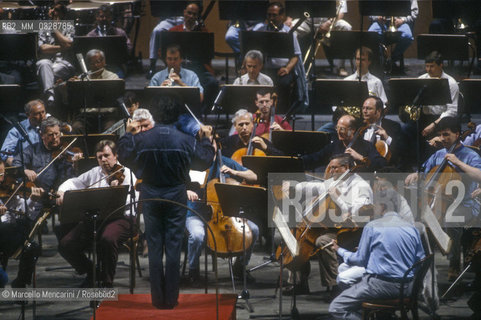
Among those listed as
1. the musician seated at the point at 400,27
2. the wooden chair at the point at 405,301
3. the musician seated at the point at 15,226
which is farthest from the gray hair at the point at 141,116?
the musician seated at the point at 400,27

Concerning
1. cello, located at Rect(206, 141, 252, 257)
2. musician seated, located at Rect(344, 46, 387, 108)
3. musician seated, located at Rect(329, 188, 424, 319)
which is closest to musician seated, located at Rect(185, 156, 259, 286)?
cello, located at Rect(206, 141, 252, 257)

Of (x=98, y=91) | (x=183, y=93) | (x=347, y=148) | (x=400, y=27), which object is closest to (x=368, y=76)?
(x=347, y=148)

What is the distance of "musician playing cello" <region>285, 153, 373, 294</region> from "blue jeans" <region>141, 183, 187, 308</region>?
1.23 meters

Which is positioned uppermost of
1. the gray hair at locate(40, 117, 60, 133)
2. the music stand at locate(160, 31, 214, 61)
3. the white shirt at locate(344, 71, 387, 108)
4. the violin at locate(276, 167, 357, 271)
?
the music stand at locate(160, 31, 214, 61)

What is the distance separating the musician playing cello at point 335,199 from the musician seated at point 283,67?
241 cm

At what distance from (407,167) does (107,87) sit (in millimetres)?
3003

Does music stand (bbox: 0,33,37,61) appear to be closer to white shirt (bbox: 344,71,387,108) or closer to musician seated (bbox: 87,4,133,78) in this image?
musician seated (bbox: 87,4,133,78)

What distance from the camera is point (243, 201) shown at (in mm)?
5969

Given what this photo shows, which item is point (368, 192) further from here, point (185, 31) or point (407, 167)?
point (185, 31)

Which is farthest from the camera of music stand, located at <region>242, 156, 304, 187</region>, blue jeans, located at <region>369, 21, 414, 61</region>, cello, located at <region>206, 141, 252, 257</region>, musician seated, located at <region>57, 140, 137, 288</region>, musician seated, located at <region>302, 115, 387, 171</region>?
blue jeans, located at <region>369, 21, 414, 61</region>

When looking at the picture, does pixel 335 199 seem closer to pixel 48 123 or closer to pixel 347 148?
pixel 347 148

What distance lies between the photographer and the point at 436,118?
315 inches

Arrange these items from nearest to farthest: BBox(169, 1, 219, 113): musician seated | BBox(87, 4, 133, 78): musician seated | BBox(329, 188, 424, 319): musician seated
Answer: BBox(329, 188, 424, 319): musician seated → BBox(169, 1, 219, 113): musician seated → BBox(87, 4, 133, 78): musician seated

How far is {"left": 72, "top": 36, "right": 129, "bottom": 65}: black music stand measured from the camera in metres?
8.38
